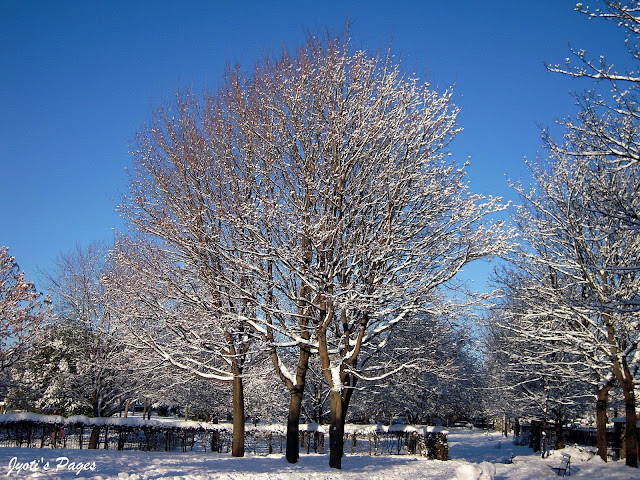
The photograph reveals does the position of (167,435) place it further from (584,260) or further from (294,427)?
(584,260)

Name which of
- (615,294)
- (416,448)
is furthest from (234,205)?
(416,448)

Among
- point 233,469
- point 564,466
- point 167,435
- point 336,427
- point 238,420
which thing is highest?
point 336,427

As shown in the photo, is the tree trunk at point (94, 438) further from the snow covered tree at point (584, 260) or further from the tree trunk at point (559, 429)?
the tree trunk at point (559, 429)

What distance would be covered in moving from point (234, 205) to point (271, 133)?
7.28 ft

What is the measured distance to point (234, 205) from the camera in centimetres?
1394

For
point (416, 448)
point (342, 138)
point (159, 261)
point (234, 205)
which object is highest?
point (342, 138)

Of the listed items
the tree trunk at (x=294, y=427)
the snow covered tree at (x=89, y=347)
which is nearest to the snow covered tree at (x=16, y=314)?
the snow covered tree at (x=89, y=347)

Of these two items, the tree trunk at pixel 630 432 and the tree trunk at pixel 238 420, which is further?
the tree trunk at pixel 630 432

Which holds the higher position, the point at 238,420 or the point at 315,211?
the point at 315,211

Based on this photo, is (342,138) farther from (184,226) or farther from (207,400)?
(207,400)

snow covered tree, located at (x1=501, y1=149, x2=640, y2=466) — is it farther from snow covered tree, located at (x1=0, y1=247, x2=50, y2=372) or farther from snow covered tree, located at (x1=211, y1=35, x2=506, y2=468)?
snow covered tree, located at (x1=0, y1=247, x2=50, y2=372)

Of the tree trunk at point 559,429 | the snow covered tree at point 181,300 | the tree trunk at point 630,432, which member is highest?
the snow covered tree at point 181,300

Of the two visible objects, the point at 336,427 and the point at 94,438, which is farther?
the point at 94,438

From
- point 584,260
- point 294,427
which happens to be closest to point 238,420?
point 294,427
